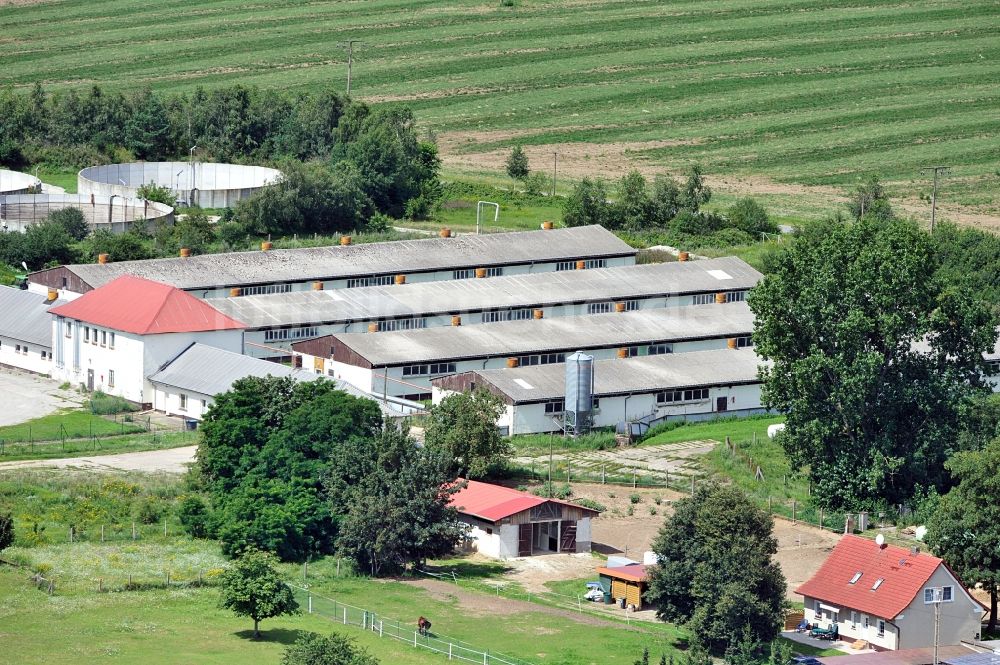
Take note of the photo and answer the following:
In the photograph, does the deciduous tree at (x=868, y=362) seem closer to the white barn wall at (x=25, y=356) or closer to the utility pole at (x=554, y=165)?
the white barn wall at (x=25, y=356)

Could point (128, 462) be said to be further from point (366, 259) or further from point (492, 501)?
point (366, 259)

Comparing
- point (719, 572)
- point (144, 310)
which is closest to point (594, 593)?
point (719, 572)

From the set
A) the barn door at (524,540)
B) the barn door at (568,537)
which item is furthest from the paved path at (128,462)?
the barn door at (568,537)


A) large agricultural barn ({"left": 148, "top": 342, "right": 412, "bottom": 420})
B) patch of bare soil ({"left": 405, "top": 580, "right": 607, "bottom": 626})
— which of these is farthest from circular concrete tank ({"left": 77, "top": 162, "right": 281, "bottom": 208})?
patch of bare soil ({"left": 405, "top": 580, "right": 607, "bottom": 626})

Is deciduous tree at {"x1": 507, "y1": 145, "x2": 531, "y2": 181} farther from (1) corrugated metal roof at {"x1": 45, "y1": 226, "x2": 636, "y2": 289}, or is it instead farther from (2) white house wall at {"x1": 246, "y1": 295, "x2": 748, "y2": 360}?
(2) white house wall at {"x1": 246, "y1": 295, "x2": 748, "y2": 360}

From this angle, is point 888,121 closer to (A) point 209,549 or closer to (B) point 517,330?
(B) point 517,330

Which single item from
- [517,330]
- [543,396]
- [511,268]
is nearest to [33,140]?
[511,268]
